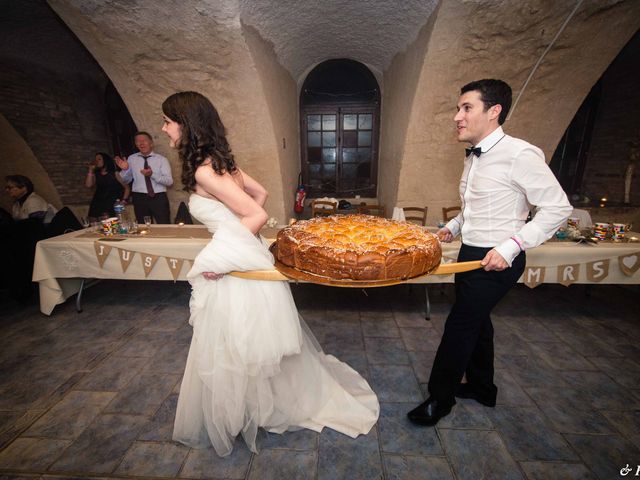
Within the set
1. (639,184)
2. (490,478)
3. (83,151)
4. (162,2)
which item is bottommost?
(490,478)

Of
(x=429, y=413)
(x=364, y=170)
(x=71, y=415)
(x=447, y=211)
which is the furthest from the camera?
(x=364, y=170)

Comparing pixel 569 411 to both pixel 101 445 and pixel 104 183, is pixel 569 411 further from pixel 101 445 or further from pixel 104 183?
pixel 104 183

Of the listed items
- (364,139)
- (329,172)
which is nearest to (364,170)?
(364,139)

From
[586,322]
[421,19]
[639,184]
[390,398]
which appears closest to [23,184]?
[390,398]

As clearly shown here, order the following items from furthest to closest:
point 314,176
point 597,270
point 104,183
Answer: point 314,176, point 104,183, point 597,270

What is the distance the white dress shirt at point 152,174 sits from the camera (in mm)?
4055

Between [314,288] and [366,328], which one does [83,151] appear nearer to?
[314,288]

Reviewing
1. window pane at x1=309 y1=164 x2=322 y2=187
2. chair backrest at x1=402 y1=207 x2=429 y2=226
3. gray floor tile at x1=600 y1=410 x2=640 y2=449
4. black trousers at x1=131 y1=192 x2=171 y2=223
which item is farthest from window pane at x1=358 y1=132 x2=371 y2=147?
gray floor tile at x1=600 y1=410 x2=640 y2=449

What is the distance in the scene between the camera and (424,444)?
1.66m

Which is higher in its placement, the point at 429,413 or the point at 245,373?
the point at 245,373

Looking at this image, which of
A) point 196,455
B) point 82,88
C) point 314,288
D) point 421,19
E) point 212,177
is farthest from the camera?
point 82,88

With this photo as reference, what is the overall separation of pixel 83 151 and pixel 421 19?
6.53m

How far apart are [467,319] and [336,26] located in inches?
172

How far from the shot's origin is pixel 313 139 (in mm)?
6562
